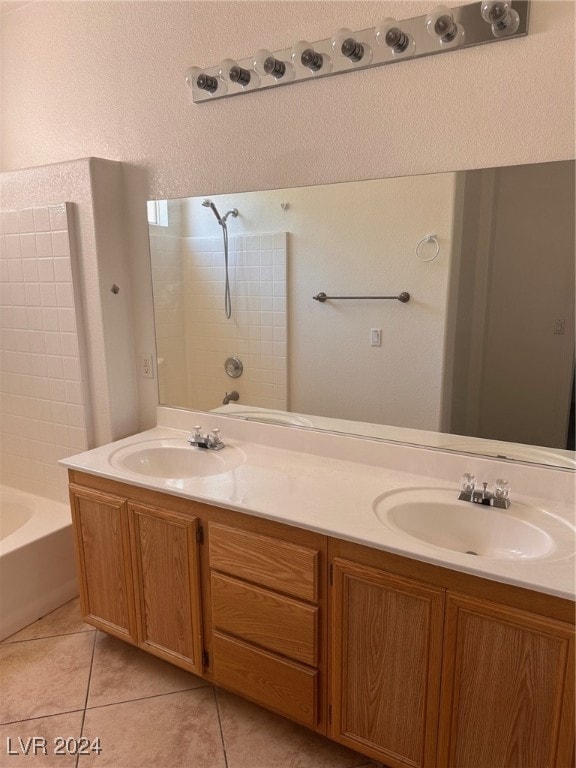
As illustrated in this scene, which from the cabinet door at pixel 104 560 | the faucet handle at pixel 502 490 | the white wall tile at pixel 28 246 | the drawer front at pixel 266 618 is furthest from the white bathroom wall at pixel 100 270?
the faucet handle at pixel 502 490

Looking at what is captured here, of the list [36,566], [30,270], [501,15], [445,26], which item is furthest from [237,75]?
[36,566]

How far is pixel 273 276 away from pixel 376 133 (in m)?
0.62

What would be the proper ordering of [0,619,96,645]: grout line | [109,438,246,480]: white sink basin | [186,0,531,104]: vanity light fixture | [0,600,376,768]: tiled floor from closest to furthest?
[186,0,531,104]: vanity light fixture → [0,600,376,768]: tiled floor → [109,438,246,480]: white sink basin → [0,619,96,645]: grout line

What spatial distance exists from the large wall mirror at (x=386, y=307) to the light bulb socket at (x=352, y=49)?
39 centimetres

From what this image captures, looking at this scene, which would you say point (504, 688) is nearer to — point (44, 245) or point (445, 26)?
point (445, 26)

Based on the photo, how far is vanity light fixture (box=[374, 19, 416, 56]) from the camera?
1.54 meters

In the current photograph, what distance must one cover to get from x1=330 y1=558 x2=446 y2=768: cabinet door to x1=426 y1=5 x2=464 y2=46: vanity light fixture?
152cm

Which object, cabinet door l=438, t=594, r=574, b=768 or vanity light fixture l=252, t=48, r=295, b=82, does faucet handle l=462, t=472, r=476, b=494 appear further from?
vanity light fixture l=252, t=48, r=295, b=82

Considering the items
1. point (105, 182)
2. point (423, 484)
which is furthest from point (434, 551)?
point (105, 182)

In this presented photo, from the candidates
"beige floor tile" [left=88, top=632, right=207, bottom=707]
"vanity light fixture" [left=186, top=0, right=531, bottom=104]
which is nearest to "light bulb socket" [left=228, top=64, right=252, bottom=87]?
"vanity light fixture" [left=186, top=0, right=531, bottom=104]

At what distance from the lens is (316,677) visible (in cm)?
152

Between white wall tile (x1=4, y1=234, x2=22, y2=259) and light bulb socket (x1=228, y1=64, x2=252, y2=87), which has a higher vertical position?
light bulb socket (x1=228, y1=64, x2=252, y2=87)

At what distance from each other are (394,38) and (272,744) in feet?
7.44

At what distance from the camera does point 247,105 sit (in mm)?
1916
